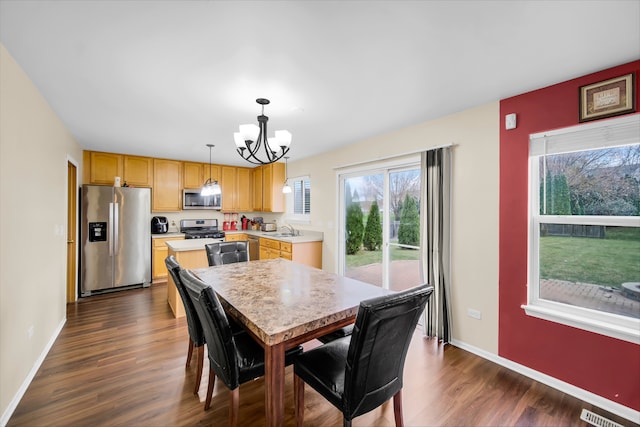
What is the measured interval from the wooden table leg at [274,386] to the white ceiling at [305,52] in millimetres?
1706

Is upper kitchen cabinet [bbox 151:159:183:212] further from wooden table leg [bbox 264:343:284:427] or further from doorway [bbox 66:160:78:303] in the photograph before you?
wooden table leg [bbox 264:343:284:427]

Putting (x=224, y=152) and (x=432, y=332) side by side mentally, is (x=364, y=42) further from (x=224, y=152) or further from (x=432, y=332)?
(x=224, y=152)

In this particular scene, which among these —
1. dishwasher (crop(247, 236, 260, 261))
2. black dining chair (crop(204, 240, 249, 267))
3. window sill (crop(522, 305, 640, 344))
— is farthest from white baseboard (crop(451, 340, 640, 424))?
dishwasher (crop(247, 236, 260, 261))

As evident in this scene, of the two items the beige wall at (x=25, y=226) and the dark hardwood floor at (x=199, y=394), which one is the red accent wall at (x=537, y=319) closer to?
the dark hardwood floor at (x=199, y=394)

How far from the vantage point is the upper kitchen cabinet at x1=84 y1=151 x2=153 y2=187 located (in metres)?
4.68

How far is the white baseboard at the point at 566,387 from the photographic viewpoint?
1.84m

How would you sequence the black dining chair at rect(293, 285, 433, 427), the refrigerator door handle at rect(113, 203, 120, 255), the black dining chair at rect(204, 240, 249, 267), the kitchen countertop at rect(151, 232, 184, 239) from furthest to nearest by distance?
the kitchen countertop at rect(151, 232, 184, 239) → the refrigerator door handle at rect(113, 203, 120, 255) → the black dining chair at rect(204, 240, 249, 267) → the black dining chair at rect(293, 285, 433, 427)

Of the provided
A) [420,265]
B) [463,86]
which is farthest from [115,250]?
[463,86]

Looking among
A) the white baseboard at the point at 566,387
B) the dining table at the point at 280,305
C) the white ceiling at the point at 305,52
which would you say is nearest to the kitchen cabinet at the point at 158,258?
the white ceiling at the point at 305,52

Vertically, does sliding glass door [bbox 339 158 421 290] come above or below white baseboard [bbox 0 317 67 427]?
above

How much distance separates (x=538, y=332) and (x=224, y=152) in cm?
478

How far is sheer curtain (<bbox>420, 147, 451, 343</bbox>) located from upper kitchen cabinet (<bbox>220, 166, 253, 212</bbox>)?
4406 millimetres

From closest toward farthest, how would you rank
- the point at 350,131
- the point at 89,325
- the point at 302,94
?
the point at 302,94 < the point at 89,325 < the point at 350,131

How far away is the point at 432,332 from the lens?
2.94 meters
